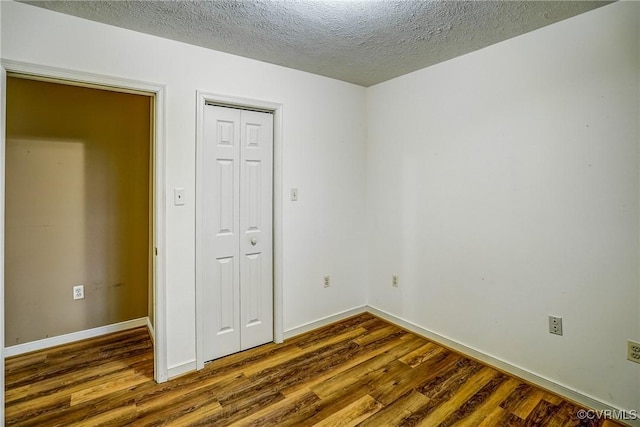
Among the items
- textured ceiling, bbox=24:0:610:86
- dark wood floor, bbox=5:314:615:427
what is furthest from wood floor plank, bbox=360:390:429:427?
textured ceiling, bbox=24:0:610:86

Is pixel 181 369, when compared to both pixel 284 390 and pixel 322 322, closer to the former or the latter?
pixel 284 390

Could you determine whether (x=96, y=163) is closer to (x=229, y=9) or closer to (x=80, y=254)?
(x=80, y=254)

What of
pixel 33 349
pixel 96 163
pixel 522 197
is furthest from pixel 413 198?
pixel 33 349

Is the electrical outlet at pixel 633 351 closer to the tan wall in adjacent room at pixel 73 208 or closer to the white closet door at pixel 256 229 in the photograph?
the white closet door at pixel 256 229

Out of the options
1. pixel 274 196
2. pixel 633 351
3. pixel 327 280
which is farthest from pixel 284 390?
pixel 633 351

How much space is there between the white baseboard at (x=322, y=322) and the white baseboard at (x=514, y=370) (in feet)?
1.04

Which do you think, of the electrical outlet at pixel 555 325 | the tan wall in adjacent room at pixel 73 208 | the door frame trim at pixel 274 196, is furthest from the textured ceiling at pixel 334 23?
the electrical outlet at pixel 555 325

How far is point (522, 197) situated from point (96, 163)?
11.2 ft

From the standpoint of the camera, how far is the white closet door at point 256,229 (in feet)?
8.57

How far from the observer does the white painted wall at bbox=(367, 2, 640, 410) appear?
1815 mm

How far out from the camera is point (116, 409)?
1.93 metres

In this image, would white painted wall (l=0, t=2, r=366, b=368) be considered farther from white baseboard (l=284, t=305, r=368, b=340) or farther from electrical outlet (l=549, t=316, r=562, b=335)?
electrical outlet (l=549, t=316, r=562, b=335)

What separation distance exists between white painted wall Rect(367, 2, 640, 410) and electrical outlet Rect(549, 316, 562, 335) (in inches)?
1.4

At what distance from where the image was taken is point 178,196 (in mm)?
2252
